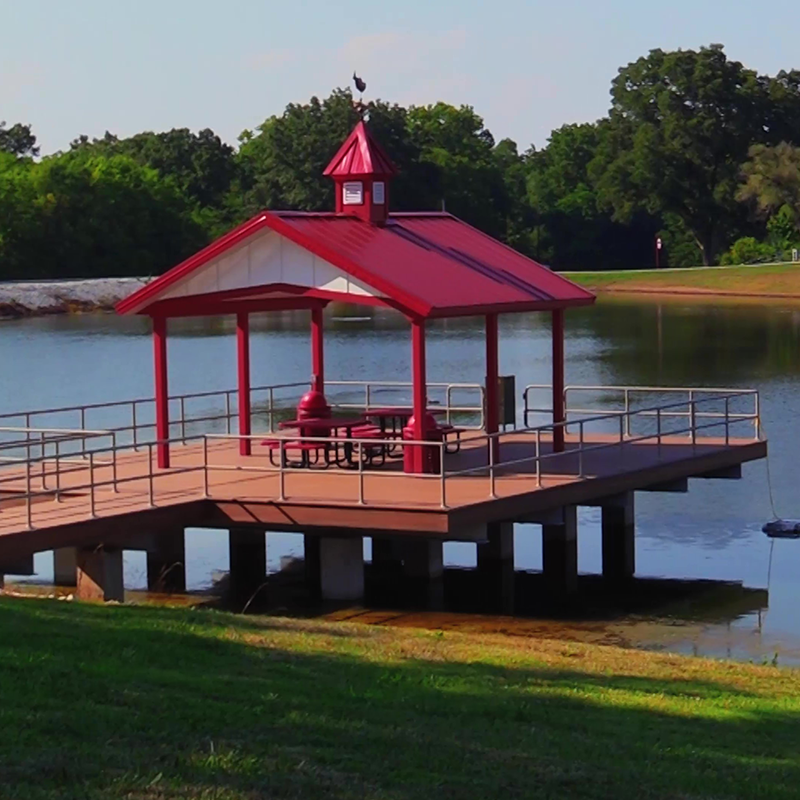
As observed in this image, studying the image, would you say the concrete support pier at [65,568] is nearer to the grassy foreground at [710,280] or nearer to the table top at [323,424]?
the table top at [323,424]

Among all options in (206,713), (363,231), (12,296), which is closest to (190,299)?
(363,231)

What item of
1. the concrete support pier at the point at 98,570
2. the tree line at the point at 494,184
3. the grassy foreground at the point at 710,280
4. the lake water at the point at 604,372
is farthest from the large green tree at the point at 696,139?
the concrete support pier at the point at 98,570

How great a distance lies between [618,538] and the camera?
953 inches

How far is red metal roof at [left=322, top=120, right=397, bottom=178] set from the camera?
23672 millimetres

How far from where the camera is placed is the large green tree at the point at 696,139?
370 ft

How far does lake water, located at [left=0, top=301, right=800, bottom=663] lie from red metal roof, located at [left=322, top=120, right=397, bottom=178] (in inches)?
213

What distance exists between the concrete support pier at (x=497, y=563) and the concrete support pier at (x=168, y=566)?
3.74 m

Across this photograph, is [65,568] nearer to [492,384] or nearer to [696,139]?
[492,384]

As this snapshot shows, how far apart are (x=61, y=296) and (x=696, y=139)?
43071 mm

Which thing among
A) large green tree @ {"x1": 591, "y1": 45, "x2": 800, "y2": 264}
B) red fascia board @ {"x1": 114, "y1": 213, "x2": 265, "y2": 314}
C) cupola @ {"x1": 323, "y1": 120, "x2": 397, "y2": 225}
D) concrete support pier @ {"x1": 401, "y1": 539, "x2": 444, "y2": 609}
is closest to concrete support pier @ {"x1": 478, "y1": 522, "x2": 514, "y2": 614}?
concrete support pier @ {"x1": 401, "y1": 539, "x2": 444, "y2": 609}

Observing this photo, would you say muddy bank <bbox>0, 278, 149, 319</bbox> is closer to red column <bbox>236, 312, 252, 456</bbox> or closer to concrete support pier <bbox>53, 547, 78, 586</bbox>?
red column <bbox>236, 312, 252, 456</bbox>

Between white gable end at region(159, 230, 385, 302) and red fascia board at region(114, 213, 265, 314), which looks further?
red fascia board at region(114, 213, 265, 314)

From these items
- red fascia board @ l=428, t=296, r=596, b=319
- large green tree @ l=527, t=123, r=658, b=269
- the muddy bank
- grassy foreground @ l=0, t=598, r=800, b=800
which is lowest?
grassy foreground @ l=0, t=598, r=800, b=800

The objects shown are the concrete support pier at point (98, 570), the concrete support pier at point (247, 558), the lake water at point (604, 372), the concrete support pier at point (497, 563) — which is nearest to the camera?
the concrete support pier at point (98, 570)
